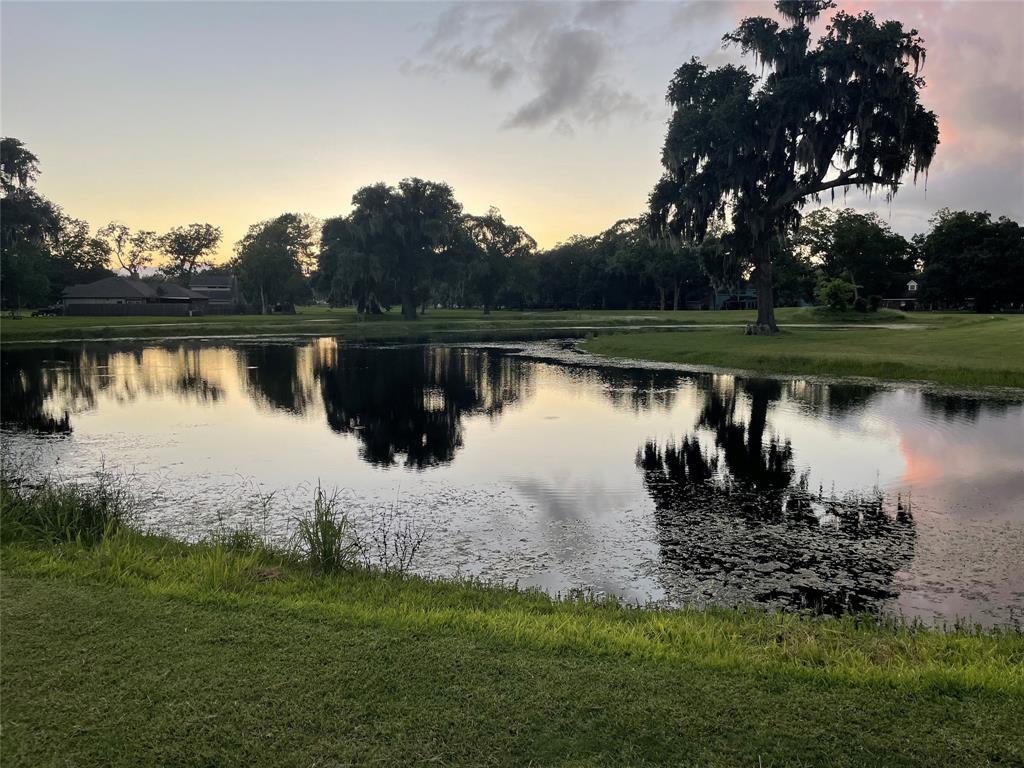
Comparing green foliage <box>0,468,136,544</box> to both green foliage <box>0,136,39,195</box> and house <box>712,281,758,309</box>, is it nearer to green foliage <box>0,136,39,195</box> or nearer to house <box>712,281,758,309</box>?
green foliage <box>0,136,39,195</box>

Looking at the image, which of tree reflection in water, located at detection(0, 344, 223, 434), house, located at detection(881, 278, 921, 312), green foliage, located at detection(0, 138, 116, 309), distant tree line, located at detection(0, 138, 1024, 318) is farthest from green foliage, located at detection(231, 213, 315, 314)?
house, located at detection(881, 278, 921, 312)

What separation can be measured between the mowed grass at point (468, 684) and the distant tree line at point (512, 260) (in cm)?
4278

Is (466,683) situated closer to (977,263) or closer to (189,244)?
(977,263)

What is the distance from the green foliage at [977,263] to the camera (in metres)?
78.2

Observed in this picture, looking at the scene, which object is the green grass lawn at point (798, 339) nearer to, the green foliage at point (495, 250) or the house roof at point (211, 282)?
the green foliage at point (495, 250)

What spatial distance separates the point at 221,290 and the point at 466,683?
132401mm

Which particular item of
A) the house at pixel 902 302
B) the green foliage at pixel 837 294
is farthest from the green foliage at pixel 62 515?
the house at pixel 902 302

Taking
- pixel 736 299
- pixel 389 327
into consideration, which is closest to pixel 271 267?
pixel 389 327

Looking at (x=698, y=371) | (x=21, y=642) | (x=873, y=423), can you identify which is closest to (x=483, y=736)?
(x=21, y=642)

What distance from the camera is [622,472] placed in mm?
14438

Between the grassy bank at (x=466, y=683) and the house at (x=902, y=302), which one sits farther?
the house at (x=902, y=302)

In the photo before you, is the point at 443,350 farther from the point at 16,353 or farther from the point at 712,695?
the point at 712,695

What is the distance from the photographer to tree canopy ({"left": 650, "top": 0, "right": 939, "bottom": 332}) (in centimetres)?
3750

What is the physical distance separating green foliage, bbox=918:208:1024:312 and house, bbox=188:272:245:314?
97.9 m
